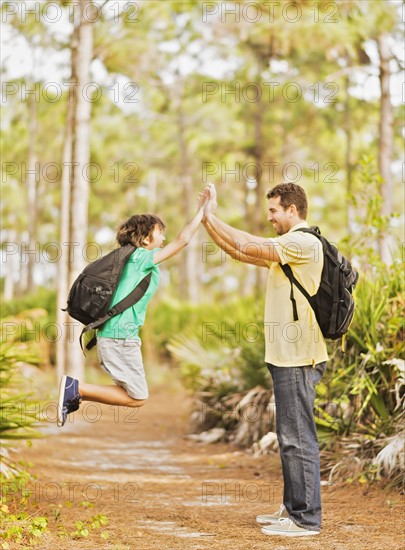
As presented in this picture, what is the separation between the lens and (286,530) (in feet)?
16.2

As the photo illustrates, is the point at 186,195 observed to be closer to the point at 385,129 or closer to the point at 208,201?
the point at 385,129

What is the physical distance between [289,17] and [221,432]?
10.5m

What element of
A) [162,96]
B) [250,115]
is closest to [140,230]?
[250,115]

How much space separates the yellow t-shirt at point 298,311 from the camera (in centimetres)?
495

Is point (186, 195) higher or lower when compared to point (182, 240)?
higher

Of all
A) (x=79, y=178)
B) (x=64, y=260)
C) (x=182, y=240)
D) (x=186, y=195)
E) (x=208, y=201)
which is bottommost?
(x=182, y=240)

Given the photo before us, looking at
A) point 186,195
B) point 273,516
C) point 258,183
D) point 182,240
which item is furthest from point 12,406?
point 186,195

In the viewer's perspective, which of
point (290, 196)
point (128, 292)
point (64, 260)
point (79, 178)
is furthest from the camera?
point (64, 260)

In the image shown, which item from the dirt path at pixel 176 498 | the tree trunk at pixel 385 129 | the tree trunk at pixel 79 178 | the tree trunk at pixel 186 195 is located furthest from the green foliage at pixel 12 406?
the tree trunk at pixel 186 195

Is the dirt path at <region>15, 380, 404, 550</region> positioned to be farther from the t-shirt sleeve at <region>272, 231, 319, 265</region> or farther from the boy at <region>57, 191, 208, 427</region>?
the t-shirt sleeve at <region>272, 231, 319, 265</region>

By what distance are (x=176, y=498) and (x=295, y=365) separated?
2019mm

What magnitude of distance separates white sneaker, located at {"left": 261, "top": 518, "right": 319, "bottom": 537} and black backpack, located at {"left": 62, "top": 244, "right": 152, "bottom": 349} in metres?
1.64

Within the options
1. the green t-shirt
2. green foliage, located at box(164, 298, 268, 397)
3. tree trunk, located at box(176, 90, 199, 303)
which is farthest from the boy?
tree trunk, located at box(176, 90, 199, 303)

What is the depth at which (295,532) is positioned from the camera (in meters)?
4.92
